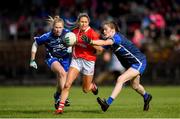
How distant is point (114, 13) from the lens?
110ft

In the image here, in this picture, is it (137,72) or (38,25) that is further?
(38,25)

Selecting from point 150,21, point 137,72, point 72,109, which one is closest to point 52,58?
point 72,109

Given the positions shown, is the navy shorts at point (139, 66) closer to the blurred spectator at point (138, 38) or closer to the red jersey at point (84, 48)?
the red jersey at point (84, 48)

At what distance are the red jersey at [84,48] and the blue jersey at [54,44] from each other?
3.92 ft

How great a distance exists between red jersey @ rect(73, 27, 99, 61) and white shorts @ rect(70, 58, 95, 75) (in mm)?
86

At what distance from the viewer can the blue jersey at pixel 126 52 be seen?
658 inches

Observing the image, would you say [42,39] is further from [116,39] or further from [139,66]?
[139,66]

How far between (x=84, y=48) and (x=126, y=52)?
96 centimetres

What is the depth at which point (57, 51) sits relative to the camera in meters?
18.5

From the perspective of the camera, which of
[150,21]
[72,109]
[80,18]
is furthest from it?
[150,21]

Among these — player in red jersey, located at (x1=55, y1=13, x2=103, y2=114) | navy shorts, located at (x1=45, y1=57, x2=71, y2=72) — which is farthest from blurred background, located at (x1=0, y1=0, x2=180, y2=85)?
player in red jersey, located at (x1=55, y1=13, x2=103, y2=114)

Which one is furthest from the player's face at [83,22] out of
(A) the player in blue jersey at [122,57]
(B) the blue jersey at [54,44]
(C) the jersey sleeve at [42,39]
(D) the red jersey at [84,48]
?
(C) the jersey sleeve at [42,39]

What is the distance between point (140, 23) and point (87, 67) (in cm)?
1593

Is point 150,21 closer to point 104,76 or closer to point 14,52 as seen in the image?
point 104,76
